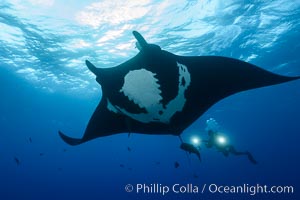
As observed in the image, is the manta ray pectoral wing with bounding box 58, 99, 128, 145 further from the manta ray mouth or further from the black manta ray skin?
the manta ray mouth

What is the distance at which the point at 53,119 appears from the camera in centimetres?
3572

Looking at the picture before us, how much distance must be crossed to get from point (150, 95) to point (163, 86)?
25 cm

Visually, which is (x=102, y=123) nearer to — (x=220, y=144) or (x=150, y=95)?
(x=150, y=95)

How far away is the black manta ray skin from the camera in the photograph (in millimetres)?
3771

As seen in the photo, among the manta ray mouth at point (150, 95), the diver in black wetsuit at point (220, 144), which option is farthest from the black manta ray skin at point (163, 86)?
the diver in black wetsuit at point (220, 144)

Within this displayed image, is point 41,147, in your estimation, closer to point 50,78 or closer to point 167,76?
point 50,78

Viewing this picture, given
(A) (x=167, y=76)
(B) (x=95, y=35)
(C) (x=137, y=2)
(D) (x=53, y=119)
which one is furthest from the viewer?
(D) (x=53, y=119)

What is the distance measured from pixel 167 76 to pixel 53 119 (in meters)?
34.6

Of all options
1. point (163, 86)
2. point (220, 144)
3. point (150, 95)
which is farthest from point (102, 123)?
point (220, 144)

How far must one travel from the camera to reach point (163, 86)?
4.05 meters

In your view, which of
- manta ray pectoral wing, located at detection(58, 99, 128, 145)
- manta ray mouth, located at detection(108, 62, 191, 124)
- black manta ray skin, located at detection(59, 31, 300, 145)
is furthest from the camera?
manta ray pectoral wing, located at detection(58, 99, 128, 145)

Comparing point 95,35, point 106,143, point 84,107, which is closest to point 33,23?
point 95,35

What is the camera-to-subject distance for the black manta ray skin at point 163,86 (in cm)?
377

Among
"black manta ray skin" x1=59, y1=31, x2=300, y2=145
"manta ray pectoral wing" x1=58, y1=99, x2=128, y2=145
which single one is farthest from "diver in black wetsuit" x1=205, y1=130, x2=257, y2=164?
"manta ray pectoral wing" x1=58, y1=99, x2=128, y2=145
